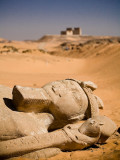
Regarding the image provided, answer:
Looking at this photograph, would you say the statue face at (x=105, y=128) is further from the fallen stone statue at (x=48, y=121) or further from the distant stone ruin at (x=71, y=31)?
the distant stone ruin at (x=71, y=31)

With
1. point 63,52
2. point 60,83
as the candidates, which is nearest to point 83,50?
point 63,52

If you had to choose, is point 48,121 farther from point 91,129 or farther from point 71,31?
point 71,31

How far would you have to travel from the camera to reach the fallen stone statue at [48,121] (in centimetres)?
288

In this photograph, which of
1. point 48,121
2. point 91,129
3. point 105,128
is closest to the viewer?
point 91,129

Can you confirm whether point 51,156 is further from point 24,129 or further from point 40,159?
point 24,129

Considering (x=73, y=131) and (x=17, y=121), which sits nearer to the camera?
(x=17, y=121)

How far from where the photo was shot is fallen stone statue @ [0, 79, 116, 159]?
2.88 meters

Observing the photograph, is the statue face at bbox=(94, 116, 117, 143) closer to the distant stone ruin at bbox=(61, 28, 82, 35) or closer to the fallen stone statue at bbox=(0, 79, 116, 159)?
the fallen stone statue at bbox=(0, 79, 116, 159)

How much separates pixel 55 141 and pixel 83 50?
82.5ft

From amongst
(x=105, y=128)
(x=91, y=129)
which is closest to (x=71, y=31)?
(x=105, y=128)

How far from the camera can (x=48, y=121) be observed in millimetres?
3516

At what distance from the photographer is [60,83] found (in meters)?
3.85

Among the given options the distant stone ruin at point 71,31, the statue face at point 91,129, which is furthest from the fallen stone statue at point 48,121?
the distant stone ruin at point 71,31

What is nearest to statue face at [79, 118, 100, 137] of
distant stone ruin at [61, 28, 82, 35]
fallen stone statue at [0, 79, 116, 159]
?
fallen stone statue at [0, 79, 116, 159]
